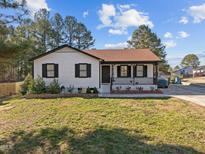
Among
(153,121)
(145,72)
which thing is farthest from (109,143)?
(145,72)

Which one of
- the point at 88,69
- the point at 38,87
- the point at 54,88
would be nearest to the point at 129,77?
the point at 88,69

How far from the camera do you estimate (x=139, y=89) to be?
72.6 ft

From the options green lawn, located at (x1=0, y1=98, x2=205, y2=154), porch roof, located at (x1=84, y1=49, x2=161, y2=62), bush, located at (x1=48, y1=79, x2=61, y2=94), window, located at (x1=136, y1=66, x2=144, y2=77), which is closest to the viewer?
green lawn, located at (x1=0, y1=98, x2=205, y2=154)

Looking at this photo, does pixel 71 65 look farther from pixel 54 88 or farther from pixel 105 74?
pixel 105 74

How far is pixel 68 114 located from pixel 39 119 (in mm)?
1398

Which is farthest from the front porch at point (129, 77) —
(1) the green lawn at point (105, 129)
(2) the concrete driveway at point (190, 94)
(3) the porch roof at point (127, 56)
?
(1) the green lawn at point (105, 129)

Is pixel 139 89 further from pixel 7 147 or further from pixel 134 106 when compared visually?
pixel 7 147

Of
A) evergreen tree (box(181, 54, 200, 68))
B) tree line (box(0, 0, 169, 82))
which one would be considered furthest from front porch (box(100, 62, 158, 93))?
evergreen tree (box(181, 54, 200, 68))

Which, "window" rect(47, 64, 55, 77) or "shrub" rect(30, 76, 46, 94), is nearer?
"shrub" rect(30, 76, 46, 94)

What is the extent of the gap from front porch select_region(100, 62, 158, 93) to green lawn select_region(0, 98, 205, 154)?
7627 mm

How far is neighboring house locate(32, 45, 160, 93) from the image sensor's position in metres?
21.3

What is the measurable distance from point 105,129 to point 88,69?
1149 cm

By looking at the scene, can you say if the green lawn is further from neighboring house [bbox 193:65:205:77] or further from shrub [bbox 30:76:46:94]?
neighboring house [bbox 193:65:205:77]

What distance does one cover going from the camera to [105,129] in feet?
33.4
